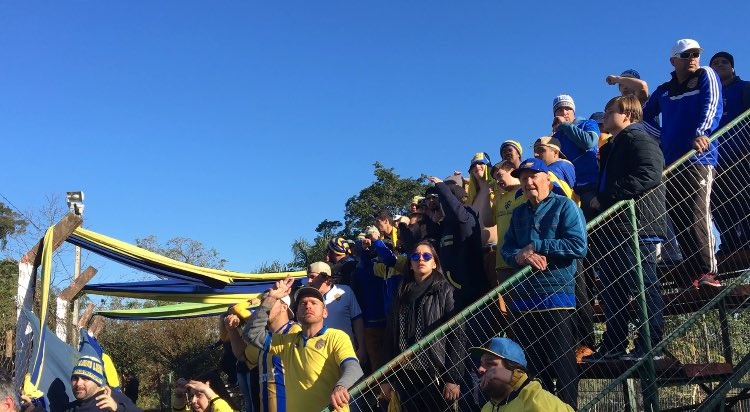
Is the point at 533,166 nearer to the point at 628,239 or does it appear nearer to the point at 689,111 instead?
the point at 628,239

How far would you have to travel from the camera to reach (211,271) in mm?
9508

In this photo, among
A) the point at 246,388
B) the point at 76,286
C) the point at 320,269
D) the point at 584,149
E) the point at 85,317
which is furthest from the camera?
the point at 85,317

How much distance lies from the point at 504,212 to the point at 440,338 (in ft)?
4.56

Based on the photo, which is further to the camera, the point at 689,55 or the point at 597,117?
the point at 597,117

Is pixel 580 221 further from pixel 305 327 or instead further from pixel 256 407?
pixel 256 407

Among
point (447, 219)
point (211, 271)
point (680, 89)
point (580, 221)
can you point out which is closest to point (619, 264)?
point (580, 221)

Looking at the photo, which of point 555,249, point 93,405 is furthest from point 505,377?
point 93,405

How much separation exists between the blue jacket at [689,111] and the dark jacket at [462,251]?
1.74 m

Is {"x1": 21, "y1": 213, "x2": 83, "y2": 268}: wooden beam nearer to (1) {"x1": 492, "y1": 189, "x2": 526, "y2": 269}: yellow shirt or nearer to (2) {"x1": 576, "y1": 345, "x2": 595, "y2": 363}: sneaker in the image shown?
(1) {"x1": 492, "y1": 189, "x2": 526, "y2": 269}: yellow shirt

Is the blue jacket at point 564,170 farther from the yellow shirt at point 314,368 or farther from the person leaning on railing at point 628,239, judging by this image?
the yellow shirt at point 314,368

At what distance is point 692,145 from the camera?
18.0ft

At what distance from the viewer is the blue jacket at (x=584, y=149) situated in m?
5.92

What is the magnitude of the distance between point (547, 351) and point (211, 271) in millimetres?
6059

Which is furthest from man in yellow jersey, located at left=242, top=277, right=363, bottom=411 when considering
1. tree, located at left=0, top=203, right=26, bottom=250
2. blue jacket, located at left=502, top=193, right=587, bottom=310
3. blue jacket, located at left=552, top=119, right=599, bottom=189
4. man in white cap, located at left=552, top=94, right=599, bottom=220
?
tree, located at left=0, top=203, right=26, bottom=250
